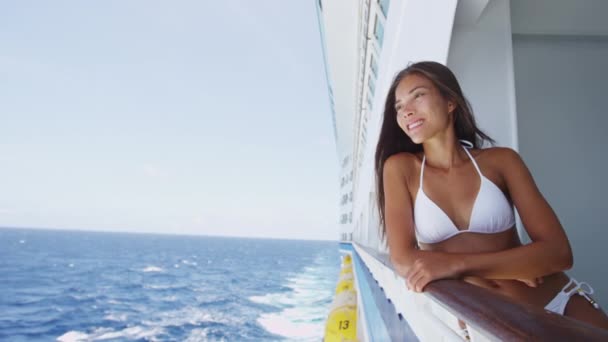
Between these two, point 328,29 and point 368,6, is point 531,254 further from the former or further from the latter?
point 328,29

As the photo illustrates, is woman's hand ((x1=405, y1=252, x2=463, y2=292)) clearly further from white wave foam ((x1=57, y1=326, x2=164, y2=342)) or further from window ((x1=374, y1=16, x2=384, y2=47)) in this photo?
white wave foam ((x1=57, y1=326, x2=164, y2=342))

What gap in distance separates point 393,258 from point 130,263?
5232 centimetres

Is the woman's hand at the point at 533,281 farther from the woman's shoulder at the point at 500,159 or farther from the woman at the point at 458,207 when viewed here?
the woman's shoulder at the point at 500,159

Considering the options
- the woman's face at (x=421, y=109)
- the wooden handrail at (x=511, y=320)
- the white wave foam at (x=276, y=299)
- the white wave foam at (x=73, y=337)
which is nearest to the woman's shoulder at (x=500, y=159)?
the woman's face at (x=421, y=109)

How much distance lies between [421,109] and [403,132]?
0.13m

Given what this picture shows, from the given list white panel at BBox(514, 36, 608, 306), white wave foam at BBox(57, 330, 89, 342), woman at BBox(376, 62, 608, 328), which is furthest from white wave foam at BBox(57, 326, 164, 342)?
woman at BBox(376, 62, 608, 328)

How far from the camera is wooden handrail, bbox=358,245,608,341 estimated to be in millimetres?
285

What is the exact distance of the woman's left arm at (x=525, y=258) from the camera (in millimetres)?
646

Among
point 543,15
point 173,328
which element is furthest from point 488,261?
point 173,328

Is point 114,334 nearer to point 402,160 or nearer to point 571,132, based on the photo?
point 571,132

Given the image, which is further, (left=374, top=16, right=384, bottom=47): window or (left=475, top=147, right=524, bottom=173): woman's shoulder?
(left=374, top=16, right=384, bottom=47): window

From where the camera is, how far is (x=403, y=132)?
1.08 metres

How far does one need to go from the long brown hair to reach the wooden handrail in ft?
2.09

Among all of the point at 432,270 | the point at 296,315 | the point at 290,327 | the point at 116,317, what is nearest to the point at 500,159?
the point at 432,270
